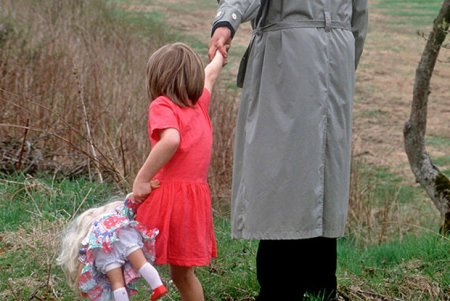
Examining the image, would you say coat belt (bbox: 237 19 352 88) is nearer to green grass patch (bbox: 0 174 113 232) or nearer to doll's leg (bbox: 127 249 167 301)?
doll's leg (bbox: 127 249 167 301)

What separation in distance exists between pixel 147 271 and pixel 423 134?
373 centimetres

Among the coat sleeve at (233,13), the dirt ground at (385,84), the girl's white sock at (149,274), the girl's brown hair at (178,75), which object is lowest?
the dirt ground at (385,84)

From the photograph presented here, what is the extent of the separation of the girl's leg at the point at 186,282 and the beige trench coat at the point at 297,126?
12.5 inches

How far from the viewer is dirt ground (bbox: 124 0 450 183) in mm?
12688

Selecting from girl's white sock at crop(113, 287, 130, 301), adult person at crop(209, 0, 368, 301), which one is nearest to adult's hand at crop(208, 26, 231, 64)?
adult person at crop(209, 0, 368, 301)

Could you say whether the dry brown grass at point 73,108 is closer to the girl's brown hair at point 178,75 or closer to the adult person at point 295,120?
the adult person at point 295,120

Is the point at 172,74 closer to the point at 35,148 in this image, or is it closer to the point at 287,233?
the point at 287,233

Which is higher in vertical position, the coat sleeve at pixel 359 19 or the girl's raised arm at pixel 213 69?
the coat sleeve at pixel 359 19

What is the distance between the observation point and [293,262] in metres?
4.00

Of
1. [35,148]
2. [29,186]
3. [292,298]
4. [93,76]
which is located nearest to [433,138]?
[93,76]

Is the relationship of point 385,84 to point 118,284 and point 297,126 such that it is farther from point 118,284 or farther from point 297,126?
point 118,284

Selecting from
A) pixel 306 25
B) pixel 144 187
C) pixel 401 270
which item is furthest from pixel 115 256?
pixel 401 270

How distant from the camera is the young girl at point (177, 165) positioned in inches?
137

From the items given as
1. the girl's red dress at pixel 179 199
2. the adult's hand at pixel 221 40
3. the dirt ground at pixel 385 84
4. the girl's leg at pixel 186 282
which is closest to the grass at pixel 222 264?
the girl's leg at pixel 186 282
